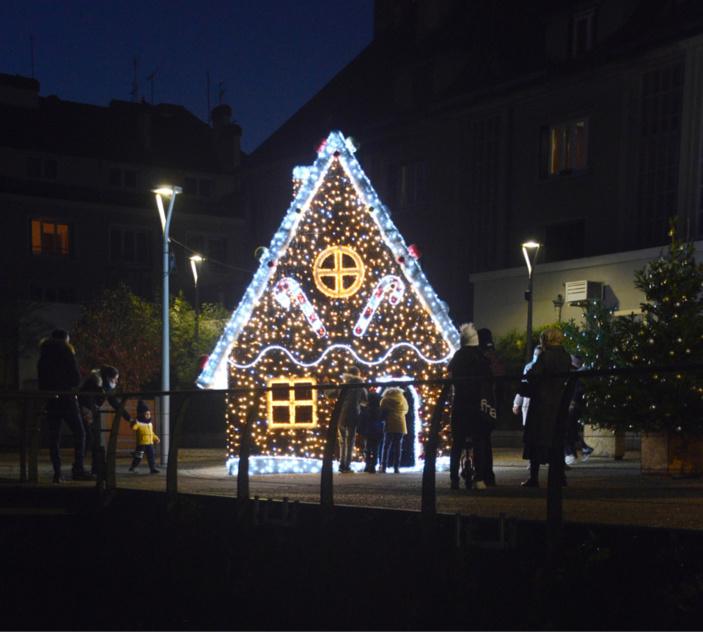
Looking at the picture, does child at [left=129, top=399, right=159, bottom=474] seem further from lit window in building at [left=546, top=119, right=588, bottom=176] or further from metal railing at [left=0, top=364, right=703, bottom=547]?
lit window in building at [left=546, top=119, right=588, bottom=176]

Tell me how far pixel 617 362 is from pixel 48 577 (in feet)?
25.7

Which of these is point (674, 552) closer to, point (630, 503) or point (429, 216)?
point (630, 503)

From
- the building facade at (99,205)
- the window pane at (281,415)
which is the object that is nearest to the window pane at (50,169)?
the building facade at (99,205)

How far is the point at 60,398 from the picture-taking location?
16.2 meters

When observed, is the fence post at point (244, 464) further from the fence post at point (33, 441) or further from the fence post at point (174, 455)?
the fence post at point (33, 441)

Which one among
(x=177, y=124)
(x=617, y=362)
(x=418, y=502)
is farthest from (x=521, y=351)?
(x=177, y=124)

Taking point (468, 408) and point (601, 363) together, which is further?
point (601, 363)

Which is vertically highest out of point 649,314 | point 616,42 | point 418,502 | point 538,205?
point 616,42

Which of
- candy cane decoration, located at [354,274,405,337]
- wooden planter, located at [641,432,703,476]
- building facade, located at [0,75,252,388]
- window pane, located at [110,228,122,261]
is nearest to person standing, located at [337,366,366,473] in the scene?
candy cane decoration, located at [354,274,405,337]

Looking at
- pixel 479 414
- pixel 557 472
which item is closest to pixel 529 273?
pixel 479 414

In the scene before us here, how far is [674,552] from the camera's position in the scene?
8.51 meters

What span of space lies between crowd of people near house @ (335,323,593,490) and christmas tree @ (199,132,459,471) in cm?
64

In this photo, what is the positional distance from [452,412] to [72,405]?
5.22m

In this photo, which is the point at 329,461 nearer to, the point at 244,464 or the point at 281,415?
the point at 244,464
